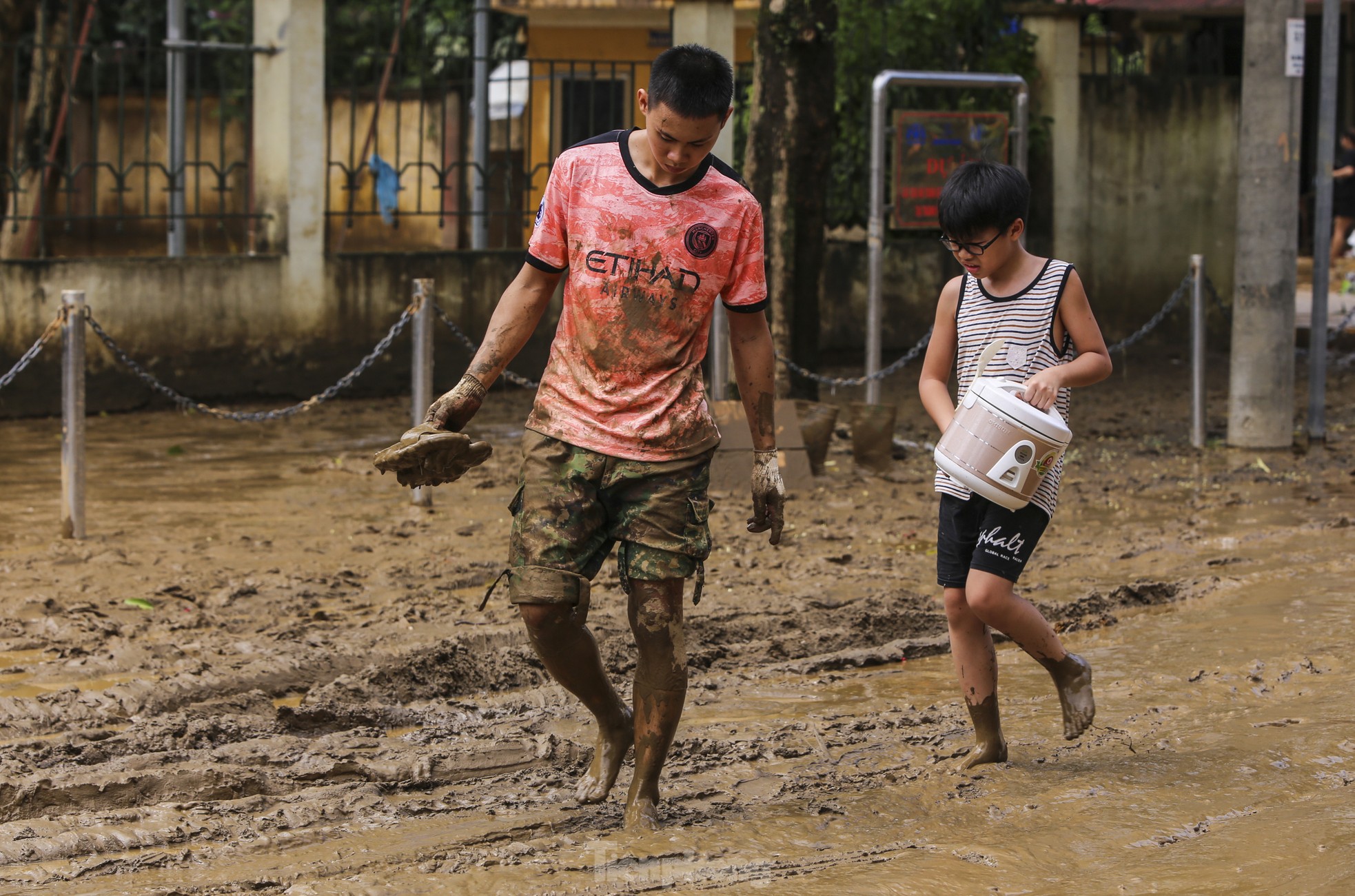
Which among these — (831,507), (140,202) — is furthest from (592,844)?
(140,202)

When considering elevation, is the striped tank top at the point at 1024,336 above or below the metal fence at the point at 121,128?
below

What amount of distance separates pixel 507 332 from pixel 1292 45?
7.01m

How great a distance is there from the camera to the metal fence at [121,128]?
12.1 m

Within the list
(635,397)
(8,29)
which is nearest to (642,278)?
(635,397)

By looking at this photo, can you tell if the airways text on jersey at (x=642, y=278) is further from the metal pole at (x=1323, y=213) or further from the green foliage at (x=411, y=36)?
the green foliage at (x=411, y=36)

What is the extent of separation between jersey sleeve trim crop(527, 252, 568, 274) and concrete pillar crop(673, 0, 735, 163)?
23.5 ft

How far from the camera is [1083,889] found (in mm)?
3158

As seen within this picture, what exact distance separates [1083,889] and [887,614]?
2356mm

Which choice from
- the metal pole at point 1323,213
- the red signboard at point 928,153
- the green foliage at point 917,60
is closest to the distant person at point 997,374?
the red signboard at point 928,153

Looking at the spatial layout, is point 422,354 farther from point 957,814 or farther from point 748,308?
point 957,814

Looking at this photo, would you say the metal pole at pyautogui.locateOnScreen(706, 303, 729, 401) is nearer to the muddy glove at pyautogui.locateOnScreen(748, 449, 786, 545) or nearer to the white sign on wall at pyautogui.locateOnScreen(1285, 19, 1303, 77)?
the white sign on wall at pyautogui.locateOnScreen(1285, 19, 1303, 77)

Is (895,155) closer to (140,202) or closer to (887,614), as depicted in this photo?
(887,614)

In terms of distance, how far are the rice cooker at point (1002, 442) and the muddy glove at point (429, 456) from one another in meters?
1.12

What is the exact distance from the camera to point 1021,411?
11.7 ft
